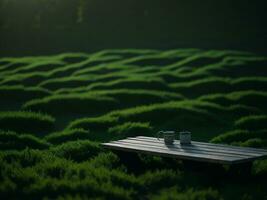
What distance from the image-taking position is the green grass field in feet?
27.0

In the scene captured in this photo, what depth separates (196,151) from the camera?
8.94 meters

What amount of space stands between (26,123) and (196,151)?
323 inches

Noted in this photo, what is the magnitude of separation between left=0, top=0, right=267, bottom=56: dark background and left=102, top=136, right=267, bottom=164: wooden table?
25.3 m

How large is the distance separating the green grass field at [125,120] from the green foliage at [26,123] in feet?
0.10

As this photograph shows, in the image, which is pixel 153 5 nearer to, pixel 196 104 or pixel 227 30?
pixel 227 30

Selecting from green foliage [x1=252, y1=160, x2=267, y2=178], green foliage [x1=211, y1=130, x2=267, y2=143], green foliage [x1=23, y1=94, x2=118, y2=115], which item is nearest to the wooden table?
green foliage [x1=252, y1=160, x2=267, y2=178]

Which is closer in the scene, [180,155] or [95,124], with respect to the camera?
[180,155]

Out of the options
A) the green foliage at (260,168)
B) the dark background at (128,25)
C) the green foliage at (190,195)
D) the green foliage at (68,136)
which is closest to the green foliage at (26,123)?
the green foliage at (68,136)

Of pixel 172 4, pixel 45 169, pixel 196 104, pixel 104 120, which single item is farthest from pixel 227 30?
pixel 45 169

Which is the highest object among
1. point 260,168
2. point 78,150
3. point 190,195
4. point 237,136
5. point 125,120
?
point 190,195

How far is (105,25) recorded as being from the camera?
4647cm

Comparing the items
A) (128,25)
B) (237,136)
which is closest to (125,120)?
(237,136)

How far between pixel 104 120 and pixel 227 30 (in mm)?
26104

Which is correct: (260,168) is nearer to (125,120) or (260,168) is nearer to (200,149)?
(200,149)
